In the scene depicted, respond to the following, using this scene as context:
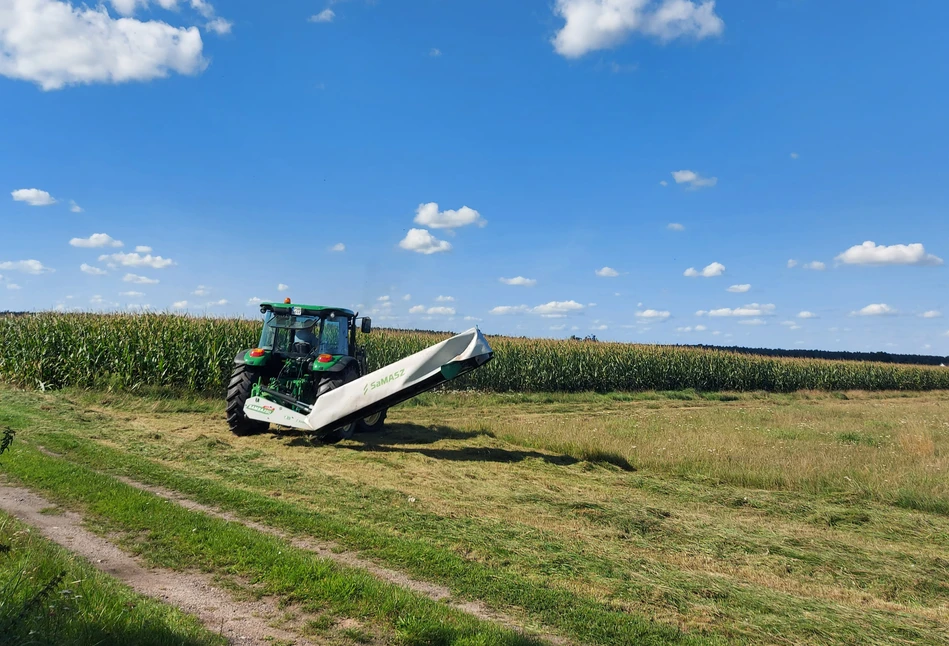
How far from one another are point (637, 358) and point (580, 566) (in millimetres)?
23990

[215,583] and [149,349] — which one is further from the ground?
[149,349]

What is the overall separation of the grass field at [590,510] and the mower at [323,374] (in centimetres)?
56

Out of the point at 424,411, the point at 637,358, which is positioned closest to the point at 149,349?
the point at 424,411

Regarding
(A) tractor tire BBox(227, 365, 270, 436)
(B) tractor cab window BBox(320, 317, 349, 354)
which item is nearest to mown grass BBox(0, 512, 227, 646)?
(A) tractor tire BBox(227, 365, 270, 436)

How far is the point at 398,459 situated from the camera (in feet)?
34.5

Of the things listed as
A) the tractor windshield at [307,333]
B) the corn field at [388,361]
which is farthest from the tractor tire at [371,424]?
the corn field at [388,361]

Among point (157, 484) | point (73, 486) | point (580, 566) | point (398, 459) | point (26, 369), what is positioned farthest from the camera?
point (26, 369)

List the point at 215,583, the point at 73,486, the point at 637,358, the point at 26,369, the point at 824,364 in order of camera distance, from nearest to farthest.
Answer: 1. the point at 215,583
2. the point at 73,486
3. the point at 26,369
4. the point at 637,358
5. the point at 824,364

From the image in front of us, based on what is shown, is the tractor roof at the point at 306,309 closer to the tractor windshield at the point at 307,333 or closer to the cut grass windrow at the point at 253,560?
the tractor windshield at the point at 307,333

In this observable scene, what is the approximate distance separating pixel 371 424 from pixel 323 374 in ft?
6.53

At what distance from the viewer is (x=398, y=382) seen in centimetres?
1036

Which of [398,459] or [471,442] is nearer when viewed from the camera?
[398,459]

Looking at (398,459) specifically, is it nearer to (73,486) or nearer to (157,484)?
(157,484)

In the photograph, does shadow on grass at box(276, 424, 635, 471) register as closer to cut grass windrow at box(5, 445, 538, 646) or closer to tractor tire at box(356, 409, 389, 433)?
tractor tire at box(356, 409, 389, 433)
